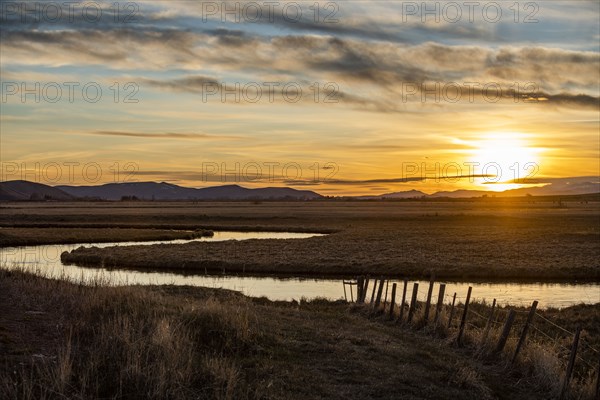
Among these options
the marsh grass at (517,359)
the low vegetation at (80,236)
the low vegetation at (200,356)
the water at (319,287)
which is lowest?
the low vegetation at (80,236)

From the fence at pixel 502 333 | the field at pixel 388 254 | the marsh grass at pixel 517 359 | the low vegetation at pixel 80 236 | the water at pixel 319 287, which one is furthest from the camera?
the low vegetation at pixel 80 236

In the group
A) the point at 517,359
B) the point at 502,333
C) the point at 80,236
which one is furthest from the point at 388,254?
the point at 80,236

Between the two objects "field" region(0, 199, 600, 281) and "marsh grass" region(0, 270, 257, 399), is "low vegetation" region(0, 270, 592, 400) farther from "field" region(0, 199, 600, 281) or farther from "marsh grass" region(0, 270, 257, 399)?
"field" region(0, 199, 600, 281)

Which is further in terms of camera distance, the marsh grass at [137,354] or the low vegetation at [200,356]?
the low vegetation at [200,356]

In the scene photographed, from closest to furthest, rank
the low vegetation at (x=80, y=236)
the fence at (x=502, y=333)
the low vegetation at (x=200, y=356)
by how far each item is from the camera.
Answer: the low vegetation at (x=200, y=356)
the fence at (x=502, y=333)
the low vegetation at (x=80, y=236)

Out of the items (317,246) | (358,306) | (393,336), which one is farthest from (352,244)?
(393,336)

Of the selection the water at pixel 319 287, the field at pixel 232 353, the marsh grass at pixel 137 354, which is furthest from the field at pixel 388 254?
the marsh grass at pixel 137 354

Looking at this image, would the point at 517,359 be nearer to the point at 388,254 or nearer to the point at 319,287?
the point at 319,287

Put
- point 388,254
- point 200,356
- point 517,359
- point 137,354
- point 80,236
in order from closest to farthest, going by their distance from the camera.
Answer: point 137,354 < point 200,356 < point 517,359 < point 388,254 < point 80,236

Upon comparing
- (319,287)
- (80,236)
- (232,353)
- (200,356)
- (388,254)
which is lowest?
(80,236)

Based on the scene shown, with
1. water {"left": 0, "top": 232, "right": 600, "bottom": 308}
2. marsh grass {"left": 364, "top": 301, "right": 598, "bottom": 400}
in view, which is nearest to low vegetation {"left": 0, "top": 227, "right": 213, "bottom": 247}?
water {"left": 0, "top": 232, "right": 600, "bottom": 308}

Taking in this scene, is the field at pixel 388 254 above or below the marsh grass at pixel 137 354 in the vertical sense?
below

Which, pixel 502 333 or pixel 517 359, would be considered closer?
pixel 517 359

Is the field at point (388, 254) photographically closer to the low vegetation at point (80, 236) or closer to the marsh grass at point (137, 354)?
the low vegetation at point (80, 236)
